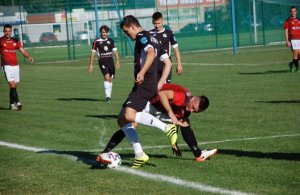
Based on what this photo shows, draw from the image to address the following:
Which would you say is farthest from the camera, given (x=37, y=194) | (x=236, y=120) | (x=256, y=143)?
(x=236, y=120)

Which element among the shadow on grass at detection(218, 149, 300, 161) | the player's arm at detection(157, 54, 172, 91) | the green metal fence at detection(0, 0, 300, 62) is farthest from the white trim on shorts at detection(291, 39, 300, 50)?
the green metal fence at detection(0, 0, 300, 62)

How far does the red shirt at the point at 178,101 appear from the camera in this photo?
360 inches

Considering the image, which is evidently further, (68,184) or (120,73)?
(120,73)

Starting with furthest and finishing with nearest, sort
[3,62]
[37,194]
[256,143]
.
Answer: [3,62] → [256,143] → [37,194]

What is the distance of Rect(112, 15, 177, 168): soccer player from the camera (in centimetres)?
889

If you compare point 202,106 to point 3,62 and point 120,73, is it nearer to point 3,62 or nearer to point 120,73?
point 3,62

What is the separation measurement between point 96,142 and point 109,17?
39083 millimetres

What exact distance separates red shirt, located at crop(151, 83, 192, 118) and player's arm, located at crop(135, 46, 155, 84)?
51cm

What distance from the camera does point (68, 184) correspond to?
A: 26.3ft

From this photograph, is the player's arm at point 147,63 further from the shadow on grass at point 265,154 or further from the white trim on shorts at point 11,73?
the white trim on shorts at point 11,73

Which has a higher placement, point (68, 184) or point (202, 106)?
point (202, 106)

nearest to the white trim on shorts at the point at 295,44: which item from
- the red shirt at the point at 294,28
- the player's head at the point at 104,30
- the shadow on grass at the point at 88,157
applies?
the red shirt at the point at 294,28

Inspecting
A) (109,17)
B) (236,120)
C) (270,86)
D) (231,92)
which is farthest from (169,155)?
(109,17)

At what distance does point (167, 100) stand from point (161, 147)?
1704 mm
